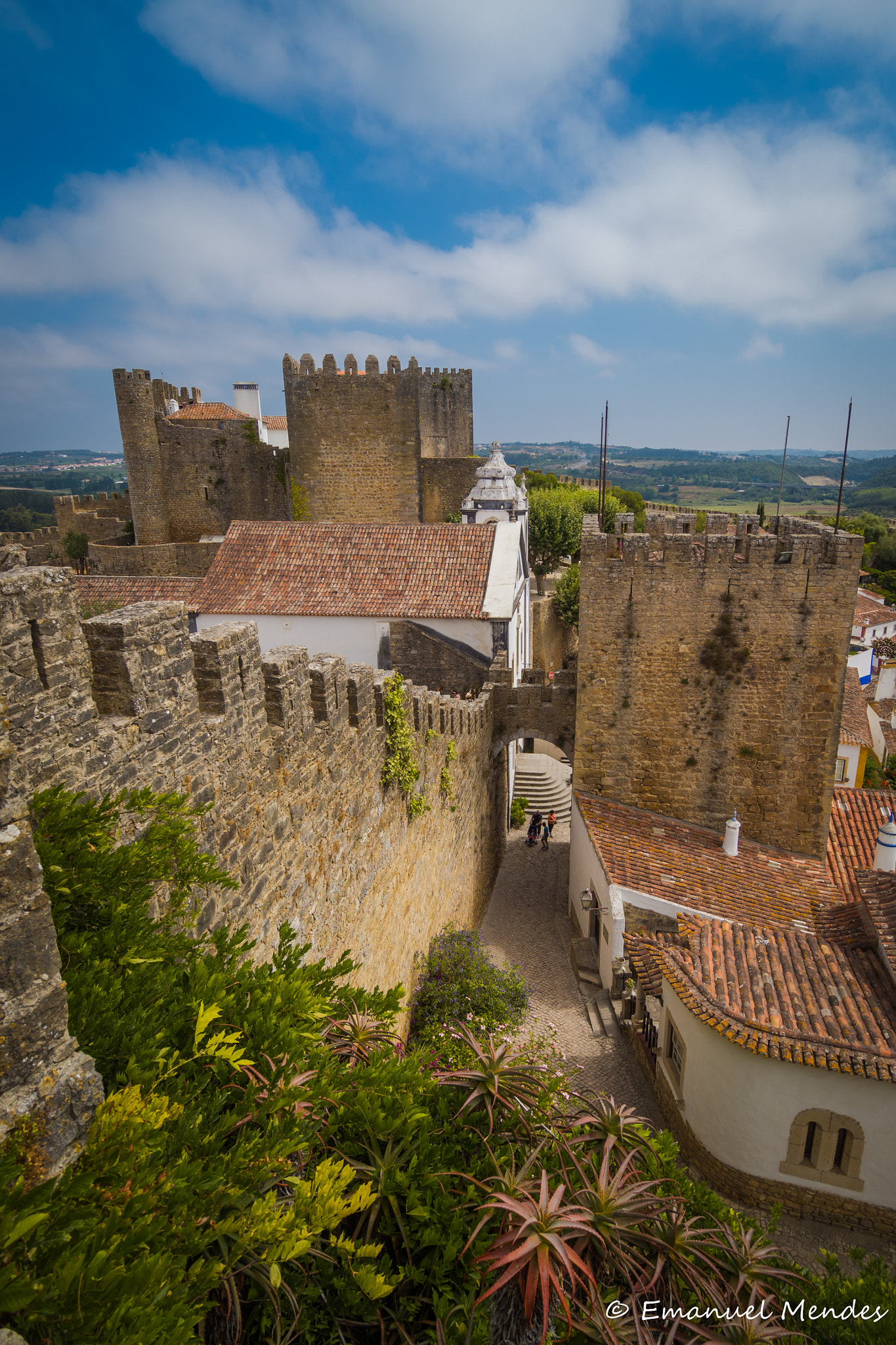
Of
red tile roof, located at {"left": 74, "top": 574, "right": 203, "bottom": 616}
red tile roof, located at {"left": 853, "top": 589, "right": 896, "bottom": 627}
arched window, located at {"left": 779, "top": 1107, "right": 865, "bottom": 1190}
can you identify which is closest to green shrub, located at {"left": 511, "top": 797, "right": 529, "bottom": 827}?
red tile roof, located at {"left": 74, "top": 574, "right": 203, "bottom": 616}

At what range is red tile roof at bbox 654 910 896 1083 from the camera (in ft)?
24.8

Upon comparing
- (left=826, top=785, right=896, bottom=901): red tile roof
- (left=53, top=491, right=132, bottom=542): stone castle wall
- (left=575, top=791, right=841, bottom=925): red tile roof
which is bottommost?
(left=826, top=785, right=896, bottom=901): red tile roof

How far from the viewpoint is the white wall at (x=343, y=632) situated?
16.3 metres

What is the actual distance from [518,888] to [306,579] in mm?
8846

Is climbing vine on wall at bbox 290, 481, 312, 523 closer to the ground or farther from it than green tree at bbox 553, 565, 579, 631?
farther from it

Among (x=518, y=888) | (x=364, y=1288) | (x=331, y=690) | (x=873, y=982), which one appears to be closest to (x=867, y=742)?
(x=518, y=888)

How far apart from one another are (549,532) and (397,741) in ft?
89.2

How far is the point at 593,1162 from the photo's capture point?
3643 mm

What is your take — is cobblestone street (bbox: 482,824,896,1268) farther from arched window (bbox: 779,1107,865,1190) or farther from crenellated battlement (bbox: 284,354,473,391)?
crenellated battlement (bbox: 284,354,473,391)

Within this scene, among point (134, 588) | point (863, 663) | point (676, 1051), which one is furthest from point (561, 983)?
point (863, 663)

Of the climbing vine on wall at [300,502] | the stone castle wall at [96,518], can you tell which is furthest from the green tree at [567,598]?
the stone castle wall at [96,518]

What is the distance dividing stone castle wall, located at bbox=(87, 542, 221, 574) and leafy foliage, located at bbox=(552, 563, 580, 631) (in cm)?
1344

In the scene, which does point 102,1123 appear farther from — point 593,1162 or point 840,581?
point 840,581

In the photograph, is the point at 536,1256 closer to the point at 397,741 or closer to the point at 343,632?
the point at 397,741
